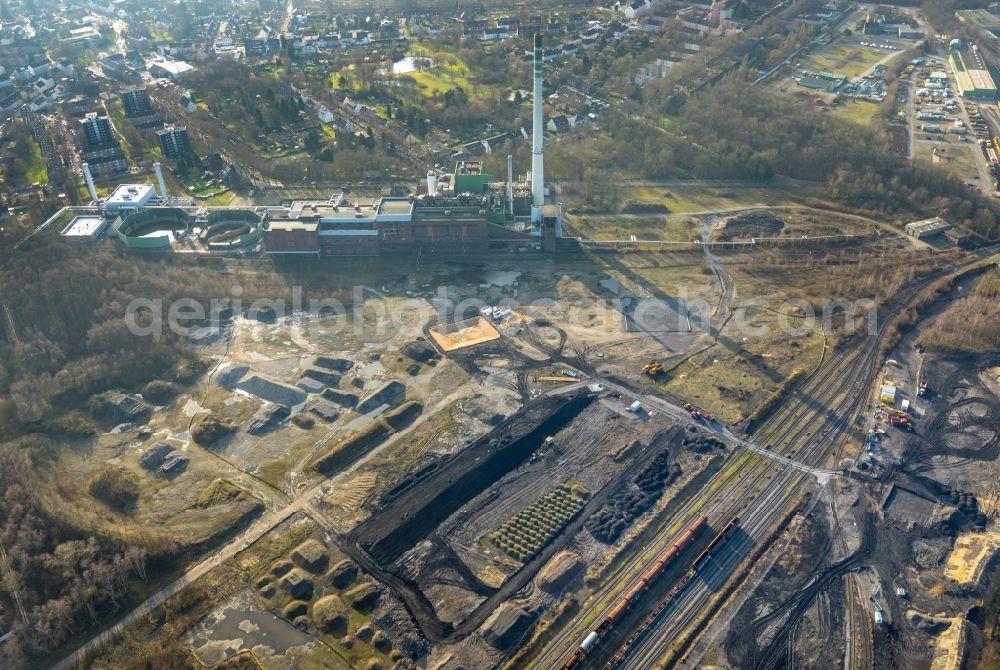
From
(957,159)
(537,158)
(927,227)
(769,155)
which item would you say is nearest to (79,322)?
(537,158)

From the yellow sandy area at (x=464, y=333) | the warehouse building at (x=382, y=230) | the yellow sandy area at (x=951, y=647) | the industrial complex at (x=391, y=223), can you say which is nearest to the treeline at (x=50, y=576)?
the yellow sandy area at (x=464, y=333)

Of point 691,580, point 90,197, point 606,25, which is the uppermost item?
point 606,25

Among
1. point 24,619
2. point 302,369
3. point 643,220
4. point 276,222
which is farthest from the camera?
point 643,220

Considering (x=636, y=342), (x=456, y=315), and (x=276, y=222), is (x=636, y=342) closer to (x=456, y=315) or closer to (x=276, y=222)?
(x=456, y=315)

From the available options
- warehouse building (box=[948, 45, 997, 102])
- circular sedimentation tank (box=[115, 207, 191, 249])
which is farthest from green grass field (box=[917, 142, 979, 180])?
circular sedimentation tank (box=[115, 207, 191, 249])

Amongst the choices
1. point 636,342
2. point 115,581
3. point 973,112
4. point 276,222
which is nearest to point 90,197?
point 276,222

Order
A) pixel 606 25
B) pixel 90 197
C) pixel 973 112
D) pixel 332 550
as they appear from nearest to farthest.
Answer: pixel 332 550 → pixel 90 197 → pixel 973 112 → pixel 606 25

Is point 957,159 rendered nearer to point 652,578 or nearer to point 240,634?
point 652,578
